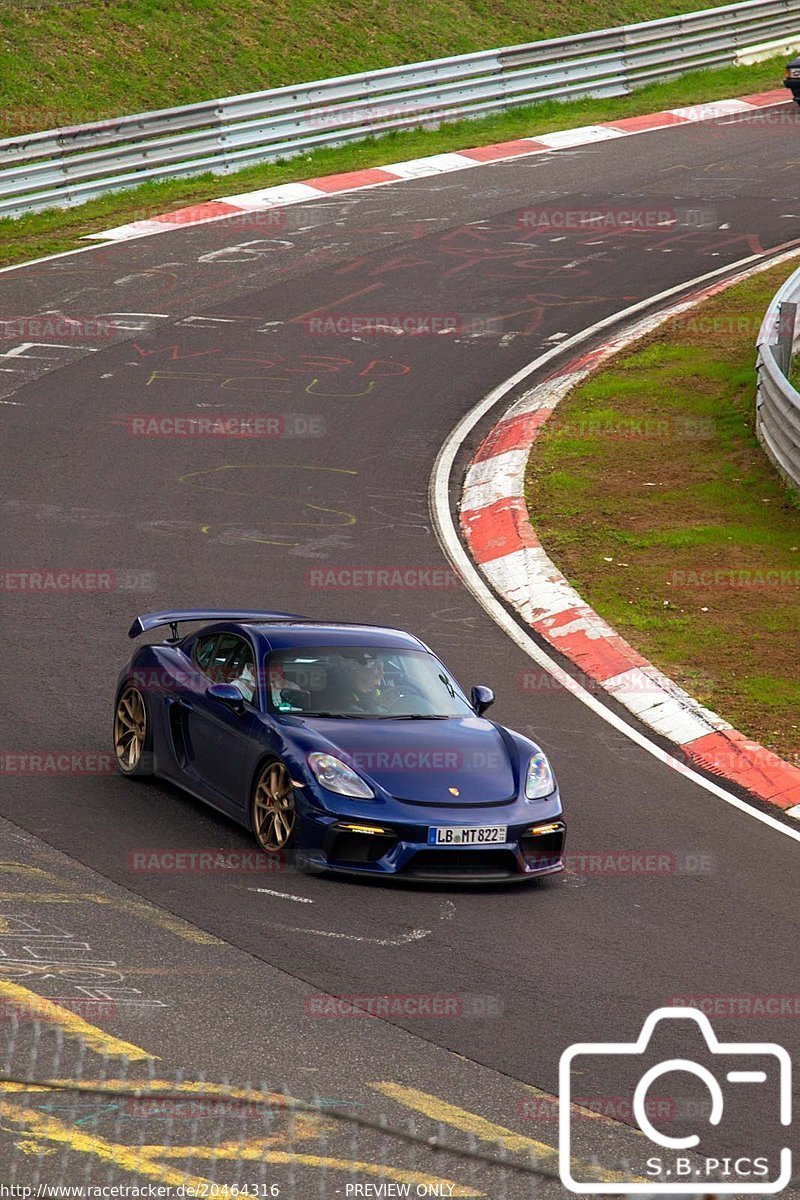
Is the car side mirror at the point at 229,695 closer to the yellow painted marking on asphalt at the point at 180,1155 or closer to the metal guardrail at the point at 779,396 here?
the yellow painted marking on asphalt at the point at 180,1155

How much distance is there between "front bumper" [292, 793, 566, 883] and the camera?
9336 millimetres

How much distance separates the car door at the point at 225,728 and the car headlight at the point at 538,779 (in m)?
1.67

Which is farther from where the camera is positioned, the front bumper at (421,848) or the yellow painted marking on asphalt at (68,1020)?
the front bumper at (421,848)

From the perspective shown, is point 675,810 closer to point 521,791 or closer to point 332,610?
point 521,791

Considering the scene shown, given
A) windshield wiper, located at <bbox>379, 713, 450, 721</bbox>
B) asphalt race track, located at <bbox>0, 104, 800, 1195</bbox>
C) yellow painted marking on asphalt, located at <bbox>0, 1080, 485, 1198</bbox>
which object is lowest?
asphalt race track, located at <bbox>0, 104, 800, 1195</bbox>

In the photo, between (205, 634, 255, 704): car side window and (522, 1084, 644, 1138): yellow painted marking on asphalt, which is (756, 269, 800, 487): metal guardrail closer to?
(205, 634, 255, 704): car side window

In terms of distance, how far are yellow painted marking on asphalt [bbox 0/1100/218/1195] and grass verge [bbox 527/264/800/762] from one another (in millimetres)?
7747

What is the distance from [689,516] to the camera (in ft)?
58.6

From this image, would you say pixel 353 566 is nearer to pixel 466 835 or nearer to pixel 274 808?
pixel 274 808

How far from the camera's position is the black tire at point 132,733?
11.0 m

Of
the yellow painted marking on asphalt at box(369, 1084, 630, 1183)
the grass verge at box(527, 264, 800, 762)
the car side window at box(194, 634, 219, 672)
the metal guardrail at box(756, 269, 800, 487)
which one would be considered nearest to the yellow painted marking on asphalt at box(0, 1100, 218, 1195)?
the yellow painted marking on asphalt at box(369, 1084, 630, 1183)

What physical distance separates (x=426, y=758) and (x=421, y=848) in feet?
2.37

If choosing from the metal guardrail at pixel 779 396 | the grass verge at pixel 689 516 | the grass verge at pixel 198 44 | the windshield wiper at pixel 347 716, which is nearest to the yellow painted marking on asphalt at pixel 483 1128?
the windshield wiper at pixel 347 716

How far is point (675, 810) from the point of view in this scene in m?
11.2
